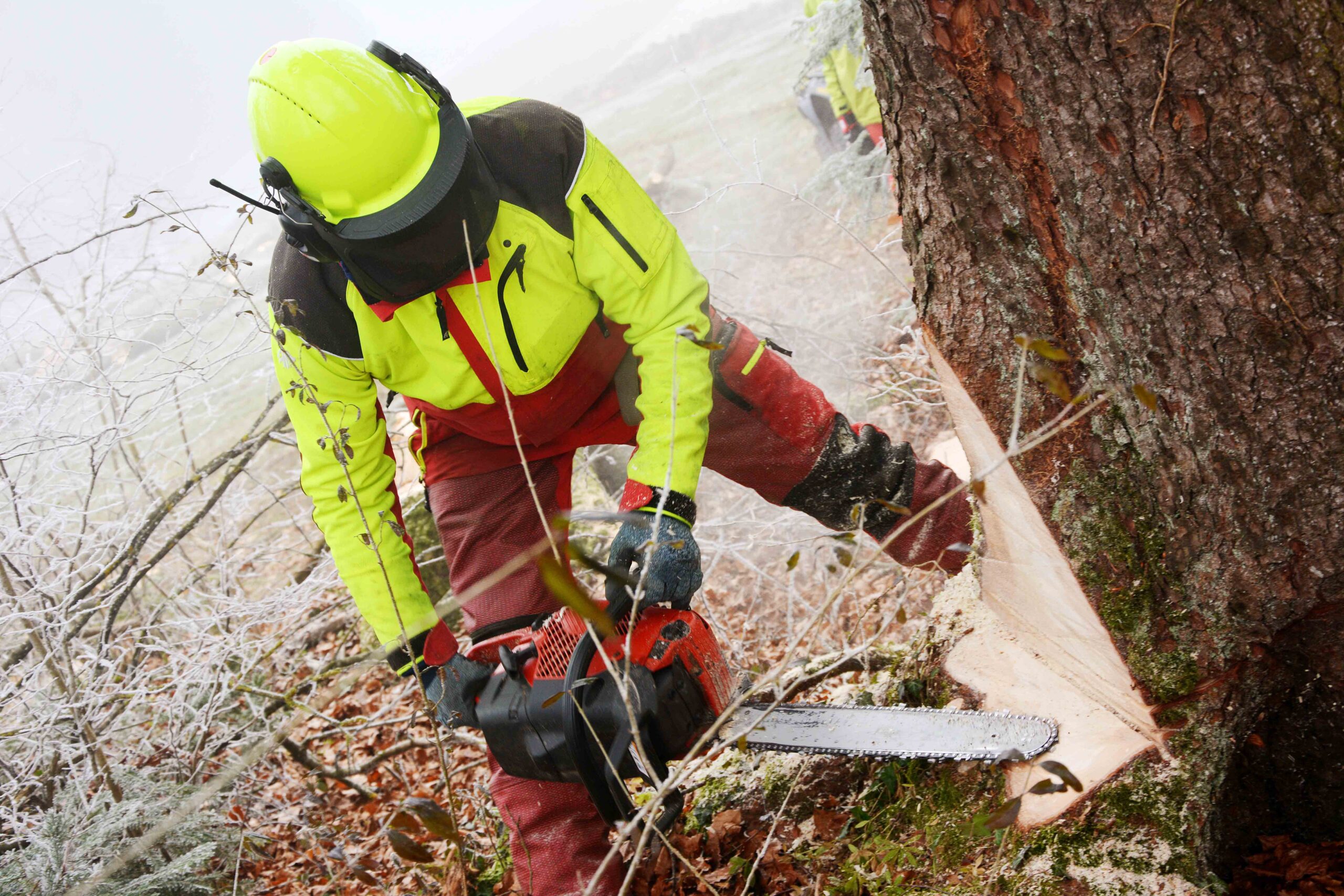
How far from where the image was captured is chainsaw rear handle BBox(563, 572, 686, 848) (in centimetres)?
172

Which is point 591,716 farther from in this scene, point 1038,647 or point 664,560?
point 1038,647

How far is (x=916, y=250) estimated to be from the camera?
164cm

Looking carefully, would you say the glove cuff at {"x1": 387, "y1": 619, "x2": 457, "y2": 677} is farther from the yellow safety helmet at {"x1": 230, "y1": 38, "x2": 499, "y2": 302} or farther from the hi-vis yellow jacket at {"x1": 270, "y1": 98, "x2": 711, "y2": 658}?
the yellow safety helmet at {"x1": 230, "y1": 38, "x2": 499, "y2": 302}

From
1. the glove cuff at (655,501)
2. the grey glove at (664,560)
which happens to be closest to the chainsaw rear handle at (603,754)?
the grey glove at (664,560)

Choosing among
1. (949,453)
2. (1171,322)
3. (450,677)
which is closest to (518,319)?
(450,677)

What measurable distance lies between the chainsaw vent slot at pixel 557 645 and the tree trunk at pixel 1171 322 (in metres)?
0.99

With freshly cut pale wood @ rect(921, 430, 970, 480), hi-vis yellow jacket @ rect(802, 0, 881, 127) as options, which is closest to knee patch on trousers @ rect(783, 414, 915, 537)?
freshly cut pale wood @ rect(921, 430, 970, 480)

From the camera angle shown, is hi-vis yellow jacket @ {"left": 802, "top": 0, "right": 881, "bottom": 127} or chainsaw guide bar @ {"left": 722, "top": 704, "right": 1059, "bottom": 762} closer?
chainsaw guide bar @ {"left": 722, "top": 704, "right": 1059, "bottom": 762}

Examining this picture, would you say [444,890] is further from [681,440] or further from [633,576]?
[681,440]

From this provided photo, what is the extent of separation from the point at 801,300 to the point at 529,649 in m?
4.69

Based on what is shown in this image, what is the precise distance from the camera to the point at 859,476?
8.13ft

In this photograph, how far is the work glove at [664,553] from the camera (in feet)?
6.23

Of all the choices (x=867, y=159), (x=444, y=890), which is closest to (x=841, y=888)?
(x=444, y=890)

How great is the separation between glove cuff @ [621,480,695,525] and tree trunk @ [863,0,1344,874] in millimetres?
674
